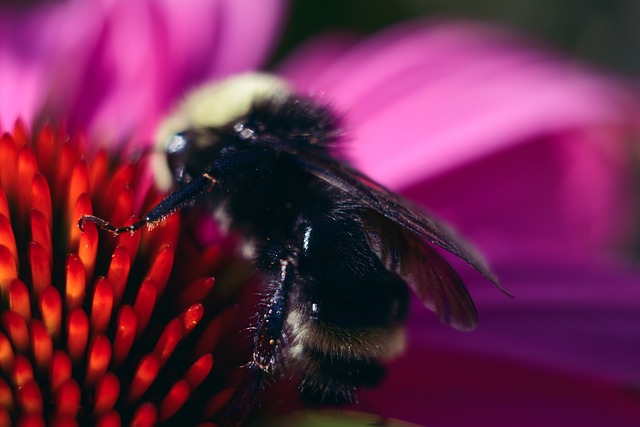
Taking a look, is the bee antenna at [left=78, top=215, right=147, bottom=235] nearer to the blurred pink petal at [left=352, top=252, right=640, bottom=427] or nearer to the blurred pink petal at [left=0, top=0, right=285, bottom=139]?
the blurred pink petal at [left=352, top=252, right=640, bottom=427]

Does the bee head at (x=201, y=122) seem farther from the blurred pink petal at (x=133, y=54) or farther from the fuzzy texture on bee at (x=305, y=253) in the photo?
the blurred pink petal at (x=133, y=54)

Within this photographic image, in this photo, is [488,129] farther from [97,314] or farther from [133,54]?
[97,314]

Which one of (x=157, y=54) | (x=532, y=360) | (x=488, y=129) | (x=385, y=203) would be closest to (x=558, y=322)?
(x=532, y=360)

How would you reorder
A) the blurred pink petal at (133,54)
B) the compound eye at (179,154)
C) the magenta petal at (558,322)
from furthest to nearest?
1. the blurred pink petal at (133,54)
2. the magenta petal at (558,322)
3. the compound eye at (179,154)

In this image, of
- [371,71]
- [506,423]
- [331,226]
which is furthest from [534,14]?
[331,226]

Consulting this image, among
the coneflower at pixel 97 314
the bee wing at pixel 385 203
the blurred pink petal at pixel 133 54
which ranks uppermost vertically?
the blurred pink petal at pixel 133 54

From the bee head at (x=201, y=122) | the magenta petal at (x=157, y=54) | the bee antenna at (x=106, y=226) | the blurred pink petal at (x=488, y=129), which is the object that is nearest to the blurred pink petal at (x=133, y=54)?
the magenta petal at (x=157, y=54)

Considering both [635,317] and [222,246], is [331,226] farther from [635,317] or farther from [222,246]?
[635,317]
